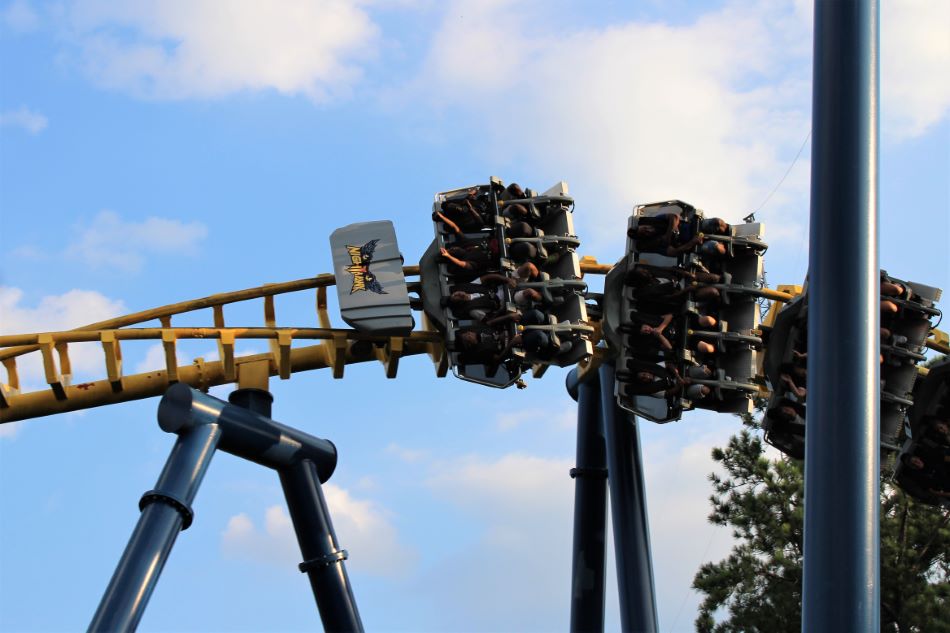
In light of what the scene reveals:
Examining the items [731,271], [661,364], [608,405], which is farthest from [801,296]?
[608,405]

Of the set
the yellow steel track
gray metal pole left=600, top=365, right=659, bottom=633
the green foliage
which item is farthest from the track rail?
the green foliage

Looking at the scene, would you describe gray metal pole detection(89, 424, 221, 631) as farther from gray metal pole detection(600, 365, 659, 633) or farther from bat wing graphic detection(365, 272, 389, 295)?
gray metal pole detection(600, 365, 659, 633)

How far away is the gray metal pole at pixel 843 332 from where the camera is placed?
4.86 meters

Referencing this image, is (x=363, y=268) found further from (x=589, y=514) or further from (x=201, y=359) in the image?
(x=589, y=514)

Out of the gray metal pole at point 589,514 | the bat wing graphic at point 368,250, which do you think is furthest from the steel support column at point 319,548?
the gray metal pole at point 589,514

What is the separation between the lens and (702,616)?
12008 millimetres

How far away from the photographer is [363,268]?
24.3 ft

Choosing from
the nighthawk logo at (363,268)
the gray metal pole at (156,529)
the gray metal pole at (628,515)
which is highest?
the nighthawk logo at (363,268)

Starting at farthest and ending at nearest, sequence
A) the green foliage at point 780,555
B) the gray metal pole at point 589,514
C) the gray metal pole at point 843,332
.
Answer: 1. the green foliage at point 780,555
2. the gray metal pole at point 589,514
3. the gray metal pole at point 843,332

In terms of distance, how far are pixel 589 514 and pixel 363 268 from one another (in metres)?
2.73

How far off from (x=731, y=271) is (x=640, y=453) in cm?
156

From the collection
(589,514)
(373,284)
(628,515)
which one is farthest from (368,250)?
(589,514)

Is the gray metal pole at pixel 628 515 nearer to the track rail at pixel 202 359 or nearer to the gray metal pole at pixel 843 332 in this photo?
the track rail at pixel 202 359

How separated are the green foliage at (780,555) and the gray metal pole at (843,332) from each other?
21.5 ft
